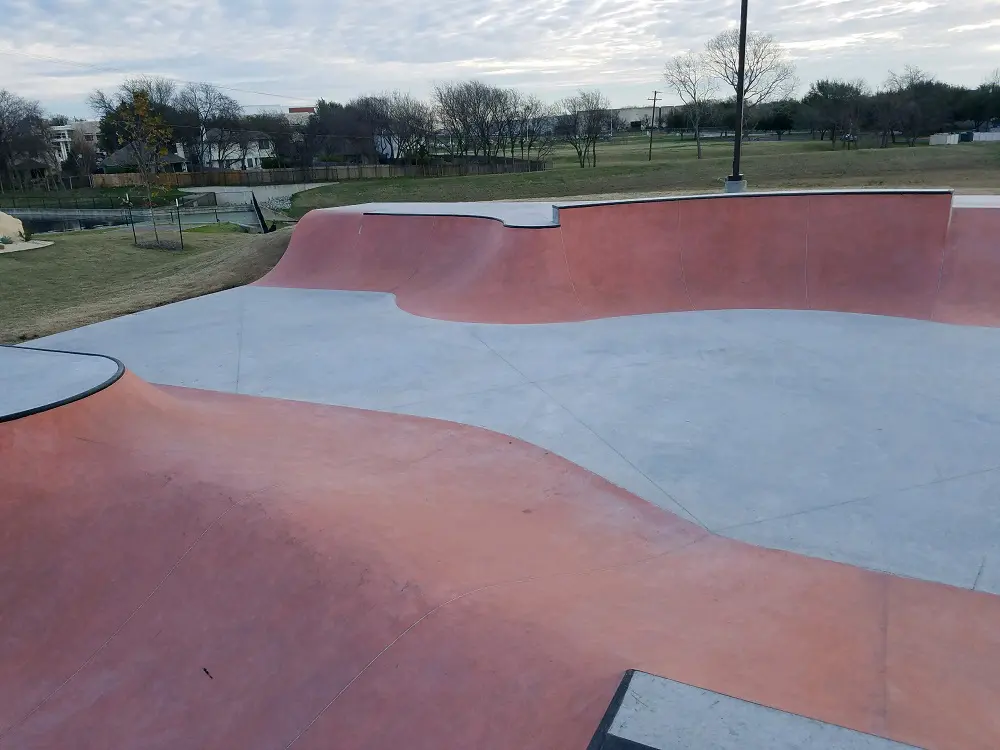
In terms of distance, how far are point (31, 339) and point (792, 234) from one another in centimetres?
1197

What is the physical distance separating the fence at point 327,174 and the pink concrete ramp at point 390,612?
51.6 meters

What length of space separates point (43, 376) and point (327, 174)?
5639cm

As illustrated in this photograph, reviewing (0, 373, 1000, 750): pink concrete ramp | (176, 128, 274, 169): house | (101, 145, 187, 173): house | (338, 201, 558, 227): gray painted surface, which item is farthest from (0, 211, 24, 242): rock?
(101, 145, 187, 173): house

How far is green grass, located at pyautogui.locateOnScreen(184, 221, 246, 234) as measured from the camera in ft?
103

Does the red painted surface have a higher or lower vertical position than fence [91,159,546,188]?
lower

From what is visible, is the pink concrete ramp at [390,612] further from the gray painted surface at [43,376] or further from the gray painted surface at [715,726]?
the gray painted surface at [715,726]

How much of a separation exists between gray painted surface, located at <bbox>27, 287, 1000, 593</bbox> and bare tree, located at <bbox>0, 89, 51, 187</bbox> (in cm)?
6938

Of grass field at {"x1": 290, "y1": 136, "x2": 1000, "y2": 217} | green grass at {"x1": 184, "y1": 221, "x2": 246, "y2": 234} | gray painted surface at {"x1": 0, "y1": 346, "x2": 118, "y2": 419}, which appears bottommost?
green grass at {"x1": 184, "y1": 221, "x2": 246, "y2": 234}

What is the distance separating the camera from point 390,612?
3.52m

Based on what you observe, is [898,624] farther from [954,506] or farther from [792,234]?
[792,234]

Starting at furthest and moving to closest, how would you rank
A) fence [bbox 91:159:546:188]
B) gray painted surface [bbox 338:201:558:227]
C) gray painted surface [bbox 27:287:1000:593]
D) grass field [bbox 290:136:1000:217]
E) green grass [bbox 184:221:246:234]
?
1. fence [bbox 91:159:546:188]
2. green grass [bbox 184:221:246:234]
3. grass field [bbox 290:136:1000:217]
4. gray painted surface [bbox 338:201:558:227]
5. gray painted surface [bbox 27:287:1000:593]

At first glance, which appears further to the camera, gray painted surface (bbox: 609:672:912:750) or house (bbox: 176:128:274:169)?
house (bbox: 176:128:274:169)

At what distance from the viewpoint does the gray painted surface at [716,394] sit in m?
4.76

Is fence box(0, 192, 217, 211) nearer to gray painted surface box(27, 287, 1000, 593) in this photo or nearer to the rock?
the rock
